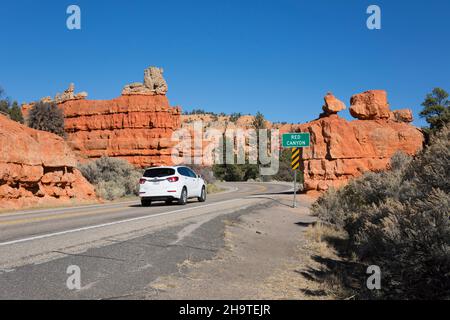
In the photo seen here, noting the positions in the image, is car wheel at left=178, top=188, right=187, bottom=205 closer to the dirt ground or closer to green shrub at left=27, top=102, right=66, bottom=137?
the dirt ground

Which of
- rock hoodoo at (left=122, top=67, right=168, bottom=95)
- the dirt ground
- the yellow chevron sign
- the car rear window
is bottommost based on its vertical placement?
the dirt ground

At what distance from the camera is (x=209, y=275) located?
6723 mm

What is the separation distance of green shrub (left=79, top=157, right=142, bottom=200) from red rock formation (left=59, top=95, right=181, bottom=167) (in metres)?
14.9

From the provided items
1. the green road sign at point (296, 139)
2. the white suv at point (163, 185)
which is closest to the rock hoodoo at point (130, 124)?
the green road sign at point (296, 139)

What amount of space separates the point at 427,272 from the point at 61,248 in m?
6.32

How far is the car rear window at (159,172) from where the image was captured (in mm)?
19156

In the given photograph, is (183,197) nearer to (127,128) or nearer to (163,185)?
(163,185)

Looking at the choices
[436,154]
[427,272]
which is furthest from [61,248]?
[436,154]

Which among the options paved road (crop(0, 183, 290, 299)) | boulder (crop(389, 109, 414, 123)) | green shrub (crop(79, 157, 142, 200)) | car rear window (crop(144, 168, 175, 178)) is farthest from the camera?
boulder (crop(389, 109, 414, 123))

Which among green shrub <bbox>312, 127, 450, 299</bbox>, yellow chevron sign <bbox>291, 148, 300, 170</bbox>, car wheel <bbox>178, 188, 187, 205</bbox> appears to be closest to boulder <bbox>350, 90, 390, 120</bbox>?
yellow chevron sign <bbox>291, 148, 300, 170</bbox>

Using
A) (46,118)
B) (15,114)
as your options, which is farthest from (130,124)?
(46,118)

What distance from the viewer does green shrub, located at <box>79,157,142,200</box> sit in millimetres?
28688
